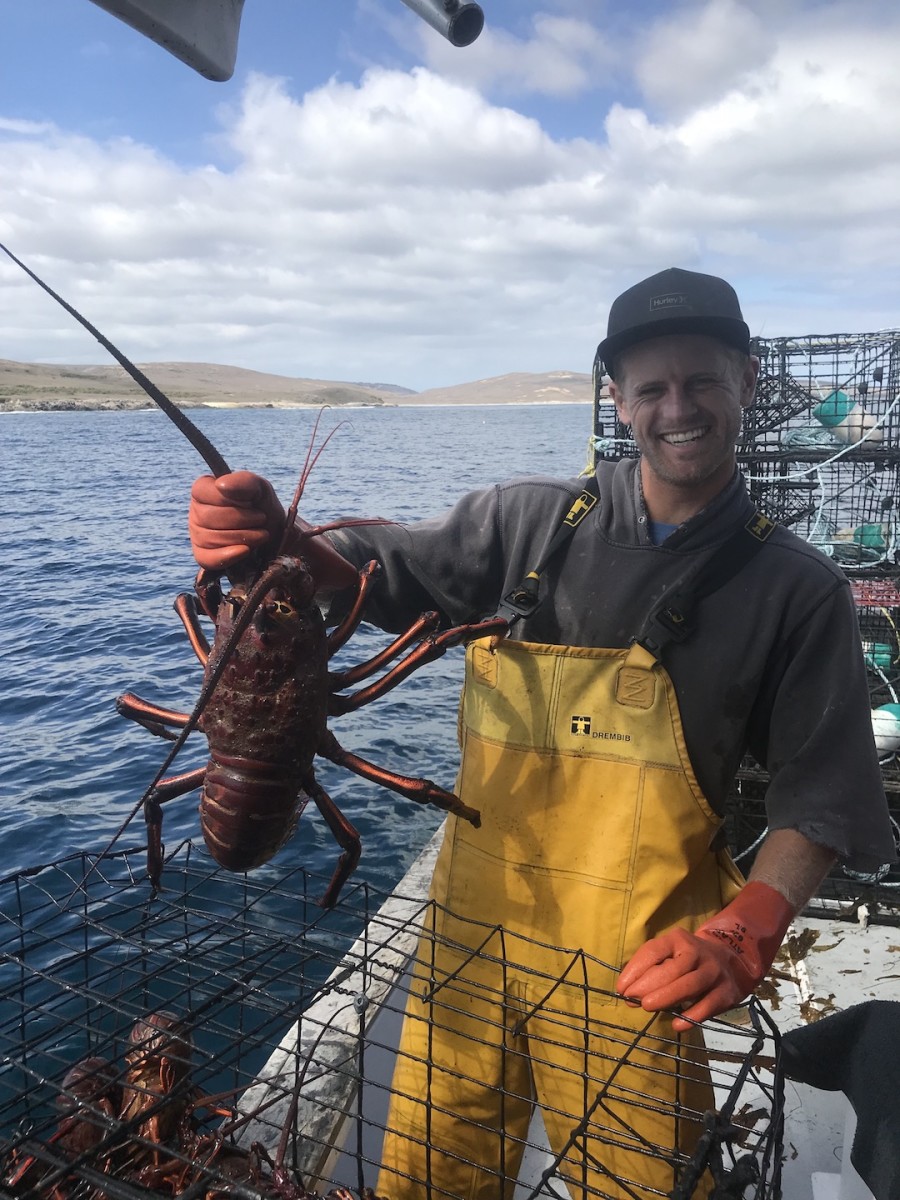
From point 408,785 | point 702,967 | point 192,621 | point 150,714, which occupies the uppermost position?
point 192,621

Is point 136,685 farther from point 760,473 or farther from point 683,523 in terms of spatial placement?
point 683,523

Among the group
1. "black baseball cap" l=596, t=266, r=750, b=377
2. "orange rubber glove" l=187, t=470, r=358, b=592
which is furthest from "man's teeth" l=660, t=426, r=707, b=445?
"orange rubber glove" l=187, t=470, r=358, b=592

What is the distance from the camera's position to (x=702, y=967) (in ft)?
6.50

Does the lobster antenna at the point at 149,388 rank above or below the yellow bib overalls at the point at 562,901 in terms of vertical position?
above

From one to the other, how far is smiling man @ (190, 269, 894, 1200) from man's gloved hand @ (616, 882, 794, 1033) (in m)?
0.06

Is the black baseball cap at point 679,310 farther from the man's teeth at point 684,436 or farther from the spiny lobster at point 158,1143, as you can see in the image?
the spiny lobster at point 158,1143

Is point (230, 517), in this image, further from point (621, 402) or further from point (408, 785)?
point (621, 402)

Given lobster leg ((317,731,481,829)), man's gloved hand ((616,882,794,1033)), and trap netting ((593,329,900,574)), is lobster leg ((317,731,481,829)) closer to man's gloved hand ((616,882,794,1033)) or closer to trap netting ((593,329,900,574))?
man's gloved hand ((616,882,794,1033))

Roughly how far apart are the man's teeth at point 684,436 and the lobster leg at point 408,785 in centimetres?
133

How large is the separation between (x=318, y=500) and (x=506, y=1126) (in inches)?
995

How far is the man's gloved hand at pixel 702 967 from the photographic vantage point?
1.95 metres

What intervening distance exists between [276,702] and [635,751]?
3.83 feet

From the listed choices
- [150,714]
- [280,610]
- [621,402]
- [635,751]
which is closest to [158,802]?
[150,714]

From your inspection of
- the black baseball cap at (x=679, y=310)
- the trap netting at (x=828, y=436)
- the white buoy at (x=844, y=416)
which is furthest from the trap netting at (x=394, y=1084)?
the white buoy at (x=844, y=416)
